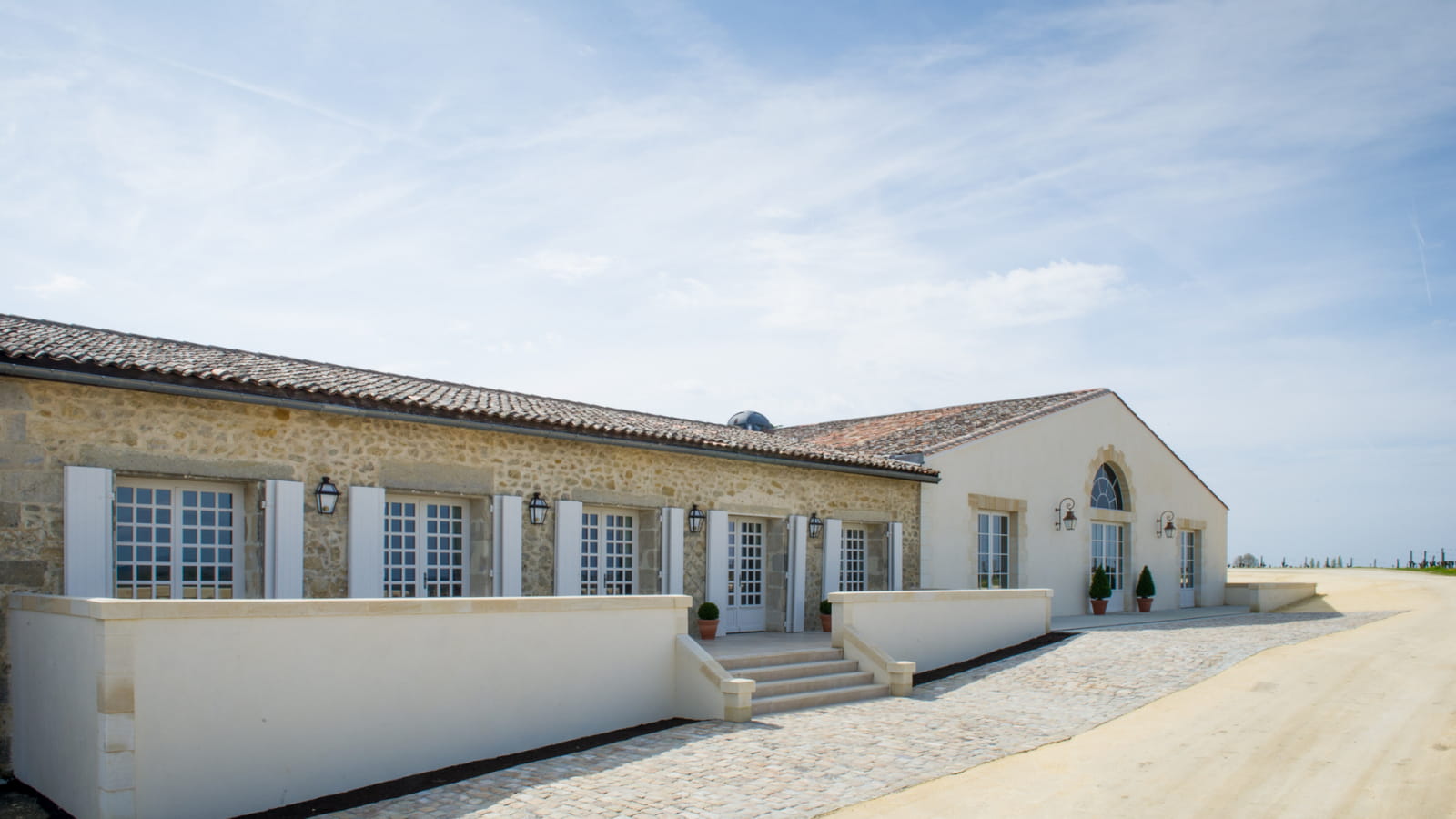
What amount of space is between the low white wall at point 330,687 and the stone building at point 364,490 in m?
1.26

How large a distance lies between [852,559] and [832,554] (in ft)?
3.42

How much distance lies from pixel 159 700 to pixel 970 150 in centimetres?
933

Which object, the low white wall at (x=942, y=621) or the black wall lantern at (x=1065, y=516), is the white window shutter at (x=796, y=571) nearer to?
the low white wall at (x=942, y=621)

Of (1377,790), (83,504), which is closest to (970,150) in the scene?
(1377,790)

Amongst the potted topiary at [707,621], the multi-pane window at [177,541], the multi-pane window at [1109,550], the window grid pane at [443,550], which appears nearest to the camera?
the multi-pane window at [177,541]

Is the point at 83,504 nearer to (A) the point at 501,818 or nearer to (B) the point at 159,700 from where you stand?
(B) the point at 159,700

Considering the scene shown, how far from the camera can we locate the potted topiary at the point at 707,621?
44.4ft

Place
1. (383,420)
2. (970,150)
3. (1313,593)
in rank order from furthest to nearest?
(1313,593), (970,150), (383,420)

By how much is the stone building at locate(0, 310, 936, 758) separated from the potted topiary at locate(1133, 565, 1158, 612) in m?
9.61

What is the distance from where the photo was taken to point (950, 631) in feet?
45.5

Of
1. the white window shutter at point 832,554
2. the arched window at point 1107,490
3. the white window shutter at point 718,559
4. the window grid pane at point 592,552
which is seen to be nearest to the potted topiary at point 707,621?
the white window shutter at point 718,559

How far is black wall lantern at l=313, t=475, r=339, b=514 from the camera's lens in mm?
10281

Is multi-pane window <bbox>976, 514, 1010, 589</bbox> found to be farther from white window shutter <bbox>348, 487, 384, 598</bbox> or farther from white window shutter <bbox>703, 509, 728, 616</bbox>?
white window shutter <bbox>348, 487, 384, 598</bbox>

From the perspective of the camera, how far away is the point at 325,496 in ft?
33.8
